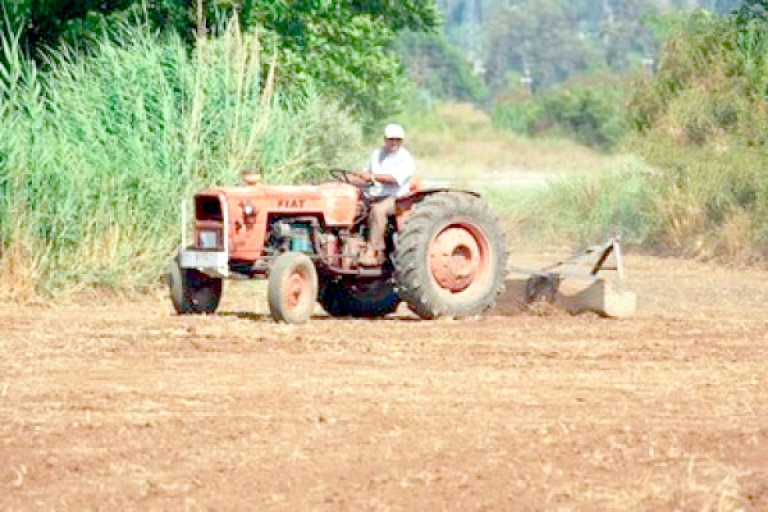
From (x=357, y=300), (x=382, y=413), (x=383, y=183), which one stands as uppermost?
(x=383, y=183)

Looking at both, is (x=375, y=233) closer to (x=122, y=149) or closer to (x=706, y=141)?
(x=122, y=149)

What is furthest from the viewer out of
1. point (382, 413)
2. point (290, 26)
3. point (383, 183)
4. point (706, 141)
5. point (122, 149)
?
point (706, 141)

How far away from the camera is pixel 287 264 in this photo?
17.0 metres

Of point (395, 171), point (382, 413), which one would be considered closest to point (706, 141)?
point (395, 171)

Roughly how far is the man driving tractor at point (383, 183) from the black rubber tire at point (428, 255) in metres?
0.21

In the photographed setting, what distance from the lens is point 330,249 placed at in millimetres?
17750

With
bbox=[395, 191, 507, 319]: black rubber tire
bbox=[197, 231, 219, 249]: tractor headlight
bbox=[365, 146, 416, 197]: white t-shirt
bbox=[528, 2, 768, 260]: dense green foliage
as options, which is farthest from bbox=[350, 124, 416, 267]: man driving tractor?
bbox=[528, 2, 768, 260]: dense green foliage

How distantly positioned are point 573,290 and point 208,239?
313 cm

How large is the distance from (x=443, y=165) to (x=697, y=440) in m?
40.8

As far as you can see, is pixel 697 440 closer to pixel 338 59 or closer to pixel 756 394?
pixel 756 394

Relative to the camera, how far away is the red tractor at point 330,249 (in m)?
17.2

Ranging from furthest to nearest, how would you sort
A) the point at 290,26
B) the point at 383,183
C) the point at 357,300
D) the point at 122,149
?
the point at 290,26 < the point at 122,149 < the point at 357,300 < the point at 383,183

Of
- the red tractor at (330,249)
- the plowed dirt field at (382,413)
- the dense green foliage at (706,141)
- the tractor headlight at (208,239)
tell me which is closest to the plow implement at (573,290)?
the plowed dirt field at (382,413)

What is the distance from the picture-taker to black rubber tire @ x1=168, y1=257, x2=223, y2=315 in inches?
699
